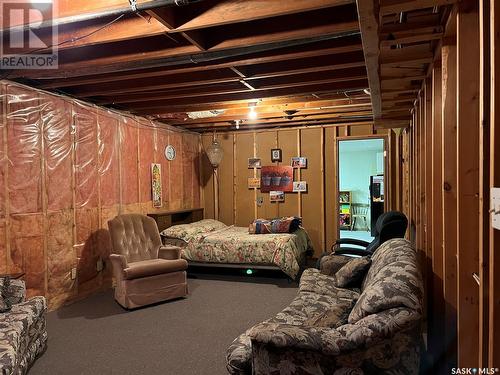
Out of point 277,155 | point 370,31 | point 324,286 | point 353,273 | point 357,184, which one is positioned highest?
point 370,31

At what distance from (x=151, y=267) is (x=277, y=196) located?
3.13 meters

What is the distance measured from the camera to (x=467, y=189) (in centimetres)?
154

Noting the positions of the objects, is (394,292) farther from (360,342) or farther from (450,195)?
(450,195)

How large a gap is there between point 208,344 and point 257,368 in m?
1.32

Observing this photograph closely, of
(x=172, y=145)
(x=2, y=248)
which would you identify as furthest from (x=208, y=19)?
(x=172, y=145)

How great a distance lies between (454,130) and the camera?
1927 mm

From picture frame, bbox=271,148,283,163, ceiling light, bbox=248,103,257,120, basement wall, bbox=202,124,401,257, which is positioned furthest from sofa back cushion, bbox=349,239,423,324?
picture frame, bbox=271,148,283,163

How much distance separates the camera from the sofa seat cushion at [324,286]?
9.38 ft

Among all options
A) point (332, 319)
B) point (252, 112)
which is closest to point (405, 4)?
point (332, 319)

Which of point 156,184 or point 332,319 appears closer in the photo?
point 332,319

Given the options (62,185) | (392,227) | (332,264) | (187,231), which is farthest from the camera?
(187,231)

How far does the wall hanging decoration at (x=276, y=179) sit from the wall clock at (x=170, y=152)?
166 cm
